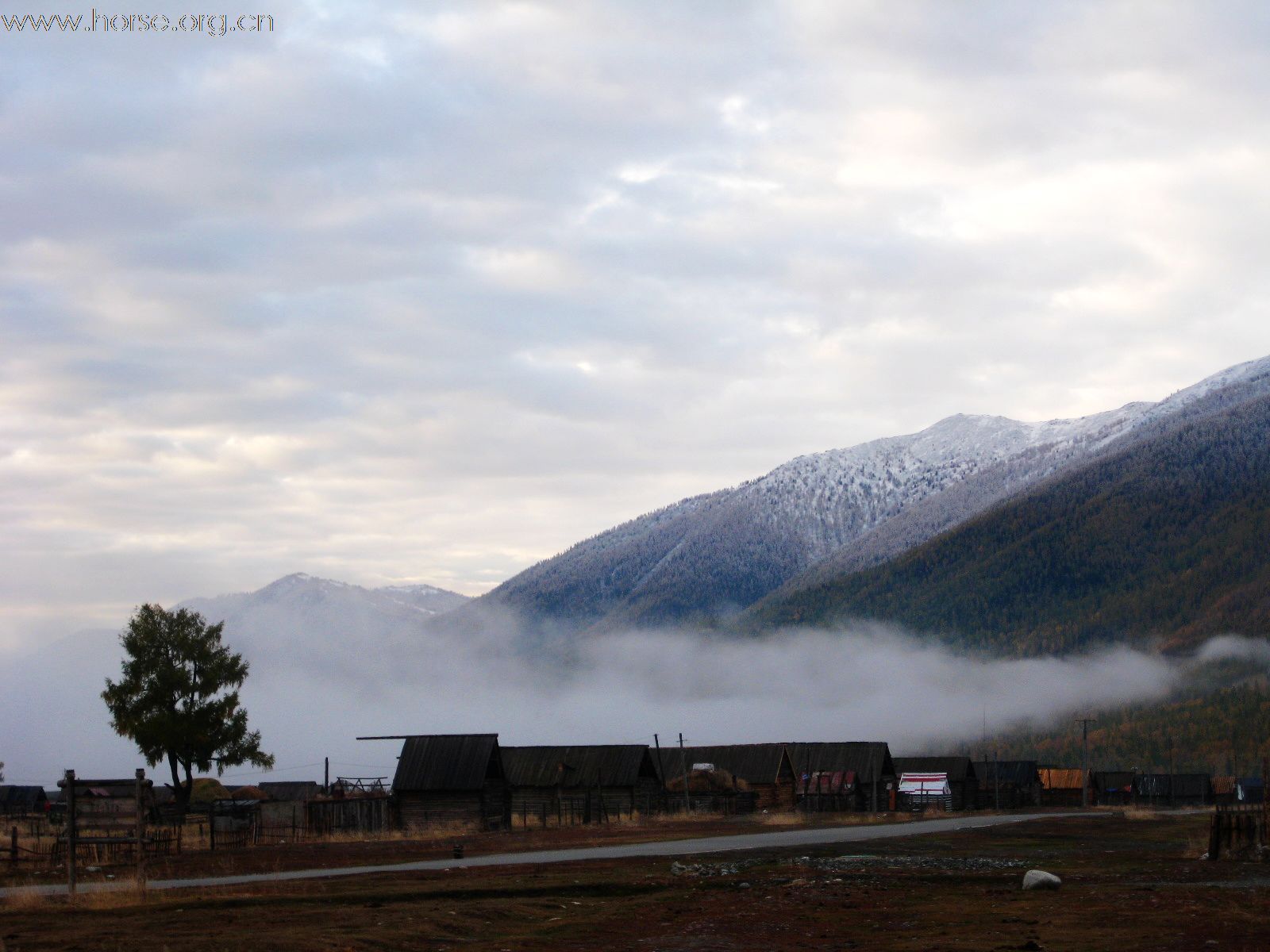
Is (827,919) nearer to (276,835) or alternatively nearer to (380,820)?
(276,835)

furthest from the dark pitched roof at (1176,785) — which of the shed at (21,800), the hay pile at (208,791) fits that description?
the shed at (21,800)

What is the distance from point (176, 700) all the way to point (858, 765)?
5043 cm

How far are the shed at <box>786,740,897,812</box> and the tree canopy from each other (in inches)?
1781

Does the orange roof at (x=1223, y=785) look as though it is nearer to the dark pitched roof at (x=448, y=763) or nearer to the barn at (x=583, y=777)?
the barn at (x=583, y=777)

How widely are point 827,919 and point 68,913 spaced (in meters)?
12.8

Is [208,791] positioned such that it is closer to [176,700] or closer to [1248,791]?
[176,700]

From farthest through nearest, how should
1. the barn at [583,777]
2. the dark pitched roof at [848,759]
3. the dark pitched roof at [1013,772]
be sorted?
the dark pitched roof at [1013,772], the dark pitched roof at [848,759], the barn at [583,777]

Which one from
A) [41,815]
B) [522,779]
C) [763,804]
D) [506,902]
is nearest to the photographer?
[506,902]

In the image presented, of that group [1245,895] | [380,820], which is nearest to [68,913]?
[1245,895]

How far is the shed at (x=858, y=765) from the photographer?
334 feet

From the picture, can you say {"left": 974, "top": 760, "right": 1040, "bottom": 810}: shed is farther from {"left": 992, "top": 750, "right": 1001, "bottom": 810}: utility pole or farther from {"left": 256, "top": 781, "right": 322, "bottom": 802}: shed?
{"left": 256, "top": 781, "right": 322, "bottom": 802}: shed

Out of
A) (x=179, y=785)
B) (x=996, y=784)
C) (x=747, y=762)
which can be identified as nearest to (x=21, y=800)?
(x=179, y=785)

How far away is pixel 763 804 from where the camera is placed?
96.2 meters

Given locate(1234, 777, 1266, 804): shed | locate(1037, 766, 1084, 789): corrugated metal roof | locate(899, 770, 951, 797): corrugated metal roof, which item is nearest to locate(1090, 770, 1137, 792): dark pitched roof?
locate(1037, 766, 1084, 789): corrugated metal roof
